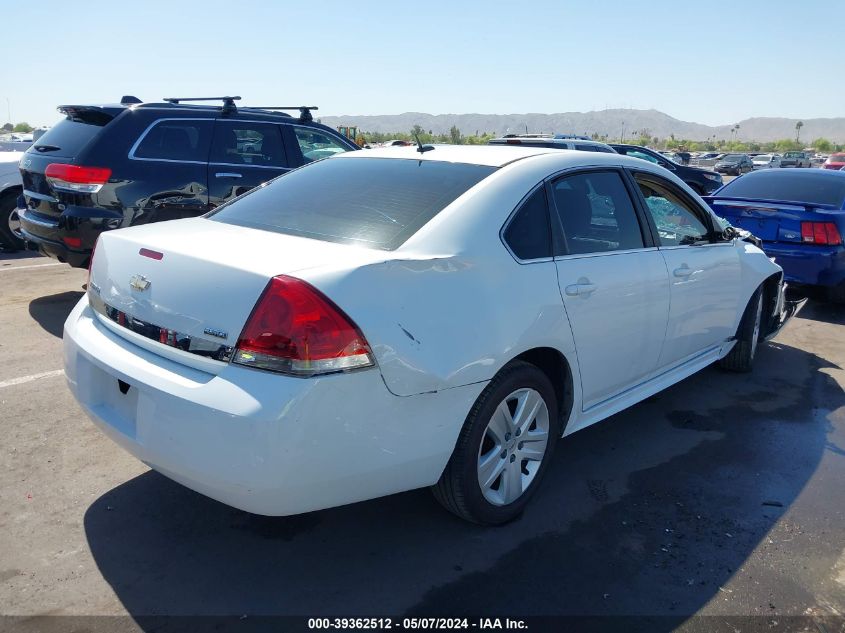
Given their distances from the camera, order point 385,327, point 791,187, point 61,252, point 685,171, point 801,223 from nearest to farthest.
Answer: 1. point 385,327
2. point 61,252
3. point 801,223
4. point 791,187
5. point 685,171

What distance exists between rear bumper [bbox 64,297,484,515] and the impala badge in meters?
0.24

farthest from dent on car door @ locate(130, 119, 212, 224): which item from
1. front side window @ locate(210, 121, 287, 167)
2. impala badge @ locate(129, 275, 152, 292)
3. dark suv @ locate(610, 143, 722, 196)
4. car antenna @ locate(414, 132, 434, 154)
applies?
dark suv @ locate(610, 143, 722, 196)

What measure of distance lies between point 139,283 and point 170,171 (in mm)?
3758

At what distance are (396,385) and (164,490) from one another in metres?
1.55

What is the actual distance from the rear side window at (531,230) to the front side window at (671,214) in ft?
3.31

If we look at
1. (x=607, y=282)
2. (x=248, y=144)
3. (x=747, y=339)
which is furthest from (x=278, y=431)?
(x=248, y=144)

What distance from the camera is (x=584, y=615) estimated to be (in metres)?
2.59

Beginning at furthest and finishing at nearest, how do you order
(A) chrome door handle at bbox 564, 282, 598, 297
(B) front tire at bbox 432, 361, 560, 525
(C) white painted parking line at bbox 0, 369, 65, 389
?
(C) white painted parking line at bbox 0, 369, 65, 389 → (A) chrome door handle at bbox 564, 282, 598, 297 → (B) front tire at bbox 432, 361, 560, 525

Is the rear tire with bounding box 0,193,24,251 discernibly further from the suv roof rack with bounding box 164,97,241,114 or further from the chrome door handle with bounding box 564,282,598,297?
the chrome door handle with bounding box 564,282,598,297

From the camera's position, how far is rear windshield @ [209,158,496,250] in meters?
2.95

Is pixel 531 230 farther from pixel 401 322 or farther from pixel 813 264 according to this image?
pixel 813 264

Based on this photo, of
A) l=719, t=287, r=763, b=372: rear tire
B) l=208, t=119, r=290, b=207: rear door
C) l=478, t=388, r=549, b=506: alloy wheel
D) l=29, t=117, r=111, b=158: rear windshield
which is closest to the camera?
l=478, t=388, r=549, b=506: alloy wheel

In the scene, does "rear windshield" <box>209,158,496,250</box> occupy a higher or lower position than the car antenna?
lower

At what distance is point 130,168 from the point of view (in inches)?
234
